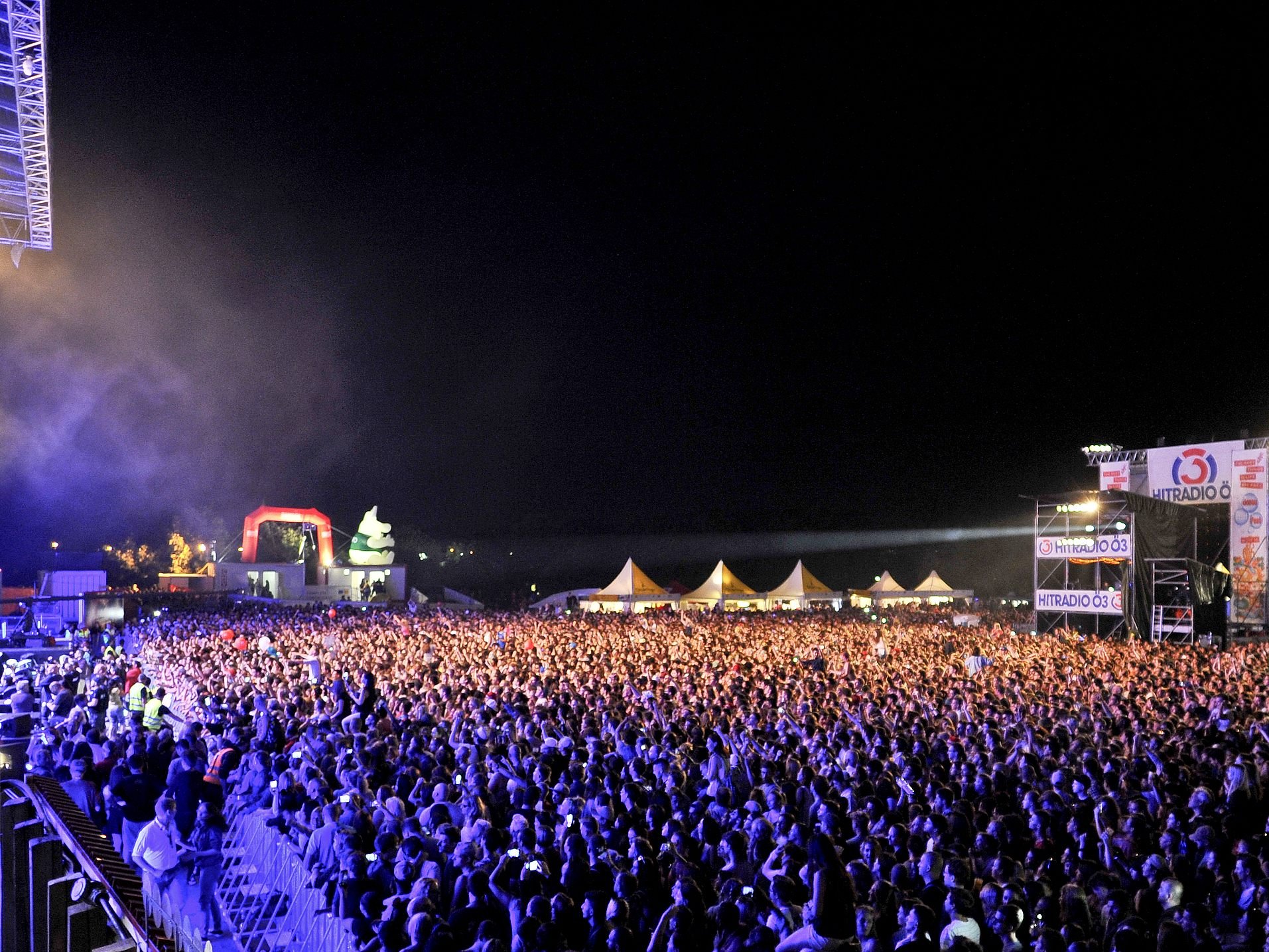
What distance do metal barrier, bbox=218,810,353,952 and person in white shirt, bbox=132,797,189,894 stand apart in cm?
61

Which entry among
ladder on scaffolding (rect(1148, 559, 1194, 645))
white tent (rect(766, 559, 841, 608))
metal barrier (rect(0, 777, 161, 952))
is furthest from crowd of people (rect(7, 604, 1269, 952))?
white tent (rect(766, 559, 841, 608))

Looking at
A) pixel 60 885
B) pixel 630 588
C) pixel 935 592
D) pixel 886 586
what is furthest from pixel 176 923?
pixel 935 592

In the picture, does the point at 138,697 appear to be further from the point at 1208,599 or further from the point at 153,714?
the point at 1208,599

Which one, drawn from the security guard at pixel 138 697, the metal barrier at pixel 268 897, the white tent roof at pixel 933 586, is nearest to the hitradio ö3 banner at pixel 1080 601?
the white tent roof at pixel 933 586

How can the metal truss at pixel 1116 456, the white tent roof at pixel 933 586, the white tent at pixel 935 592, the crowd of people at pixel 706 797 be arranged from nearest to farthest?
the crowd of people at pixel 706 797 → the metal truss at pixel 1116 456 → the white tent at pixel 935 592 → the white tent roof at pixel 933 586

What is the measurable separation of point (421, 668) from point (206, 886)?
851cm

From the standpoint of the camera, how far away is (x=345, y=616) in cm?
2823

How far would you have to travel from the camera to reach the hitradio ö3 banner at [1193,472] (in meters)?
28.3

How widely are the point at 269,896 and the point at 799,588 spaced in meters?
33.4

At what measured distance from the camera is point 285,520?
41906mm

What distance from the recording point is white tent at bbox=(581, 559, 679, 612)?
34.9 m

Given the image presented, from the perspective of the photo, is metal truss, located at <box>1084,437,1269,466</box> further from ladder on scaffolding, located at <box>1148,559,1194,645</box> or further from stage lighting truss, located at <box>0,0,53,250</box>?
stage lighting truss, located at <box>0,0,53,250</box>

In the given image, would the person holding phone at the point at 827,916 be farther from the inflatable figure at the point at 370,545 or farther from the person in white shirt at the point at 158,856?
the inflatable figure at the point at 370,545

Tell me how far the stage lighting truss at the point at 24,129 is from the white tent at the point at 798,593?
27.6 m
